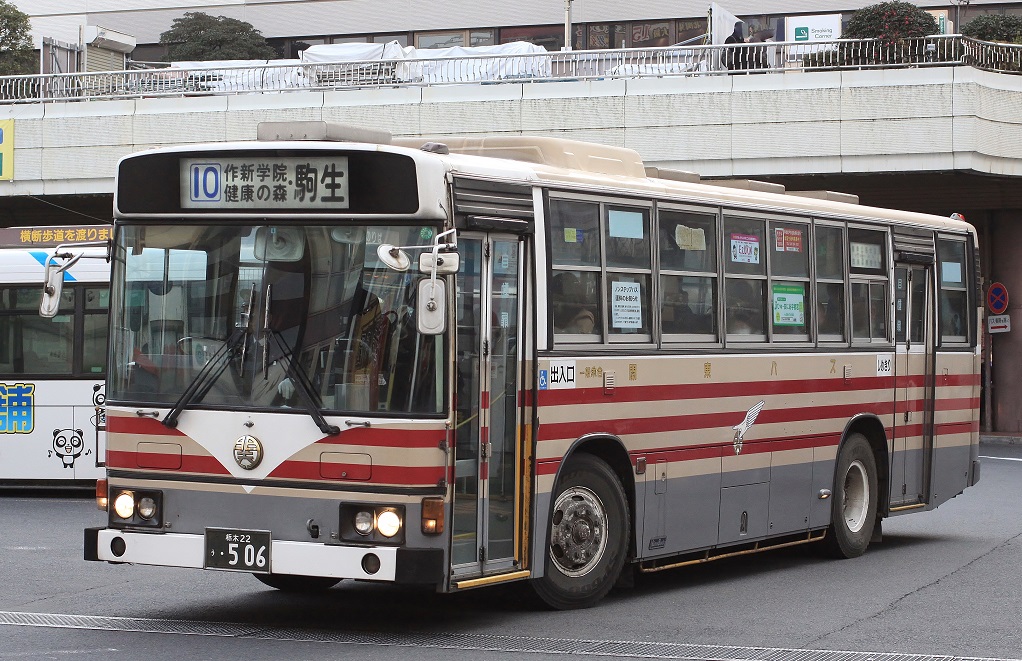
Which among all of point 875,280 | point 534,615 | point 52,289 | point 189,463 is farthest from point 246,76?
point 189,463

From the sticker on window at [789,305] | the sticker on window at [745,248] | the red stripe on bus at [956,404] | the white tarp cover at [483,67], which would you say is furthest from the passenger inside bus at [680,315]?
the white tarp cover at [483,67]

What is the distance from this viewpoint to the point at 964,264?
15469 millimetres

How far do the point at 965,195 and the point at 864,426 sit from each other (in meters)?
20.3

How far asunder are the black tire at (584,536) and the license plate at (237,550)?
Answer: 72.6 inches

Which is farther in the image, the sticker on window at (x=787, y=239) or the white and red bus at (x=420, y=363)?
the sticker on window at (x=787, y=239)

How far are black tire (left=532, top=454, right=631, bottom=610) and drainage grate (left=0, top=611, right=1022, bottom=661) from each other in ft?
3.08

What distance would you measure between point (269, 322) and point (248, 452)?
29.6 inches

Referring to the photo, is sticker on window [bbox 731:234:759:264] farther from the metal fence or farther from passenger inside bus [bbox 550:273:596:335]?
the metal fence

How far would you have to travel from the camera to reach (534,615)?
10039mm

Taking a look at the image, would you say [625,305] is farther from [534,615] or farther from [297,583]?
[297,583]

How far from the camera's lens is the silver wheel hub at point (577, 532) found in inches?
395

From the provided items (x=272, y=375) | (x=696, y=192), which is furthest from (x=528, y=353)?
(x=696, y=192)

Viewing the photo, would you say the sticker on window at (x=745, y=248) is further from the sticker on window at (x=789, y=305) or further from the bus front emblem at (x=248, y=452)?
the bus front emblem at (x=248, y=452)

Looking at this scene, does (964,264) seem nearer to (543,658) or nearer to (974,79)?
(543,658)
